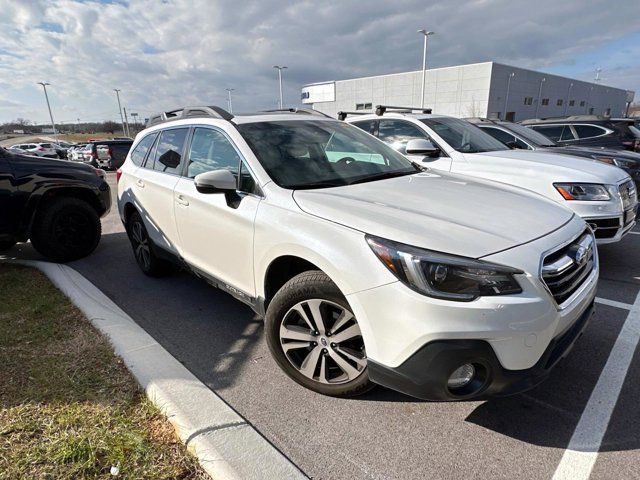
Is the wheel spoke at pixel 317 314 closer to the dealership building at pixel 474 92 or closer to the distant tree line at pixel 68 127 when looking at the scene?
the dealership building at pixel 474 92

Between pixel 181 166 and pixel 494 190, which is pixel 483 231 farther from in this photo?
pixel 181 166

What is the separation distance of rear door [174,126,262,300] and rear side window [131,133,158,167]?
1.17 m

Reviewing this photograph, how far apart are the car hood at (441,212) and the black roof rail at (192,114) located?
1340mm

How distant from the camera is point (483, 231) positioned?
219 cm

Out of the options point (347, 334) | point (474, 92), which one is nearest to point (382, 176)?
point (347, 334)

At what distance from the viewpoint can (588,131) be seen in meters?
10.3

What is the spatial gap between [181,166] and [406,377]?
9.15 ft

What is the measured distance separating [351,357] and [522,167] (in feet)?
12.3

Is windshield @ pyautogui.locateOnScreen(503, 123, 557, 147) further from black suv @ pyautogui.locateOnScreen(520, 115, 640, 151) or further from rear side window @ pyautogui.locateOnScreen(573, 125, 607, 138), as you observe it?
rear side window @ pyautogui.locateOnScreen(573, 125, 607, 138)

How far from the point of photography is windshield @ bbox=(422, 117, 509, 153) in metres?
5.64

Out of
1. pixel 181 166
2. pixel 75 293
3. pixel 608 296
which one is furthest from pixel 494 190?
pixel 75 293

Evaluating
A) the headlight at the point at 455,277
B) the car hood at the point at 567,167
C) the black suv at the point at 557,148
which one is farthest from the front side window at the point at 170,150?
the black suv at the point at 557,148

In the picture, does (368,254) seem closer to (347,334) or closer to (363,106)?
(347,334)

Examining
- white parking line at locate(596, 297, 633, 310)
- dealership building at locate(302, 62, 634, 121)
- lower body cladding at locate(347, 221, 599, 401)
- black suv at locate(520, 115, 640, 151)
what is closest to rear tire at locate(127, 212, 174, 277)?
lower body cladding at locate(347, 221, 599, 401)
